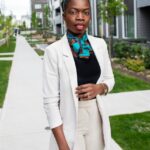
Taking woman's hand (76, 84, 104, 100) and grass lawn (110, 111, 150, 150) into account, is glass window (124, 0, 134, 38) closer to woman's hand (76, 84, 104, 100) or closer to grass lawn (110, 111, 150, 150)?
grass lawn (110, 111, 150, 150)

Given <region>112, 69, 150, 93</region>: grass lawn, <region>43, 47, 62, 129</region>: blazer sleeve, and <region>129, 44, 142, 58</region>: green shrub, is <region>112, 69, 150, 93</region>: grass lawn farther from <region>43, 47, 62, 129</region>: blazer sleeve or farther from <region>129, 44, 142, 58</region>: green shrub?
<region>43, 47, 62, 129</region>: blazer sleeve

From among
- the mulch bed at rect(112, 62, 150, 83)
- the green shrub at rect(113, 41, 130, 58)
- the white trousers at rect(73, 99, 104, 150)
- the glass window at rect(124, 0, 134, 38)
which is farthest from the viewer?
the glass window at rect(124, 0, 134, 38)

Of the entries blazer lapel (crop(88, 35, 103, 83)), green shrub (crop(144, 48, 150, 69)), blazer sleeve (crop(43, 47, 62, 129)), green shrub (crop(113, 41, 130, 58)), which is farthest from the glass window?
blazer sleeve (crop(43, 47, 62, 129))

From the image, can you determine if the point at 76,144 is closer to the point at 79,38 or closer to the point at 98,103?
the point at 98,103

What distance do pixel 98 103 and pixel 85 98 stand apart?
0.15 meters

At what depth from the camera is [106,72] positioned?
254 cm

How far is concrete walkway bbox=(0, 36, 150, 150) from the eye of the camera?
5697mm

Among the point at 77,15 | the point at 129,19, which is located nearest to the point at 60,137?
the point at 77,15

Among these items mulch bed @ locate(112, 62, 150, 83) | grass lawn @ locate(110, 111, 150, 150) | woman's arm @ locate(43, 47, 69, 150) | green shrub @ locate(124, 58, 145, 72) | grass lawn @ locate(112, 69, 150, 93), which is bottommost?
grass lawn @ locate(110, 111, 150, 150)

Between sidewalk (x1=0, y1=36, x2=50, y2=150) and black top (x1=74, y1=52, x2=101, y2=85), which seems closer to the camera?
black top (x1=74, y1=52, x2=101, y2=85)

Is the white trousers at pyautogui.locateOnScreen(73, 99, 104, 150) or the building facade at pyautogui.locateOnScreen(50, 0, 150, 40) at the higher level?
the building facade at pyautogui.locateOnScreen(50, 0, 150, 40)

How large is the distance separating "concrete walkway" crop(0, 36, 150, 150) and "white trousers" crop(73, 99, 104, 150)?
2834mm

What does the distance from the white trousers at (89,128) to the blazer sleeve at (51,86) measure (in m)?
0.18

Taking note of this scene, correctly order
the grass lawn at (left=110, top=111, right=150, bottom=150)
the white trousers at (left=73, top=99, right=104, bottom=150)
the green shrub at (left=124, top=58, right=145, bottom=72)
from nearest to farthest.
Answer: the white trousers at (left=73, top=99, right=104, bottom=150) → the grass lawn at (left=110, top=111, right=150, bottom=150) → the green shrub at (left=124, top=58, right=145, bottom=72)
